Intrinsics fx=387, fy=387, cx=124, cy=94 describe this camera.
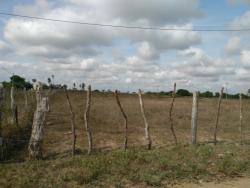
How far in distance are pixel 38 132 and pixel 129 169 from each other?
107 inches

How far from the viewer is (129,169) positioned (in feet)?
29.9

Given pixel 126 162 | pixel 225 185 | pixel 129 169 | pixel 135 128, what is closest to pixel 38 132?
pixel 126 162

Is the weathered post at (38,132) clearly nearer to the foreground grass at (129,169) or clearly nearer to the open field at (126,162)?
the open field at (126,162)

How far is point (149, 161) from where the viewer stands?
9797 mm

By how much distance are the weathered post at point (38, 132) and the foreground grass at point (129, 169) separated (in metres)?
0.50

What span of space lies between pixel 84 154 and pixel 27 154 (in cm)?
153

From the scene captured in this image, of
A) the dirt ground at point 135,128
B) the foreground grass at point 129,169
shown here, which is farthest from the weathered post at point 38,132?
the dirt ground at point 135,128

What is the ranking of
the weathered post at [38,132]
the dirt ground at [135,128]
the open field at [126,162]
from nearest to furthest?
the open field at [126,162]
the weathered post at [38,132]
the dirt ground at [135,128]

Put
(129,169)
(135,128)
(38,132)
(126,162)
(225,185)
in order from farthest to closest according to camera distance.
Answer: (135,128)
(38,132)
(126,162)
(129,169)
(225,185)

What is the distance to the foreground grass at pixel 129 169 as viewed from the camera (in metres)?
8.17

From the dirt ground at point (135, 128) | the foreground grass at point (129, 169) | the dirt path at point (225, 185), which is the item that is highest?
the dirt ground at point (135, 128)

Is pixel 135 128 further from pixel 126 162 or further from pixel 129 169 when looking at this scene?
pixel 129 169

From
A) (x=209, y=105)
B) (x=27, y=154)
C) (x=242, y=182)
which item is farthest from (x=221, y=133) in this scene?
(x=209, y=105)

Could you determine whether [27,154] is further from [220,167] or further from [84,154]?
[220,167]
